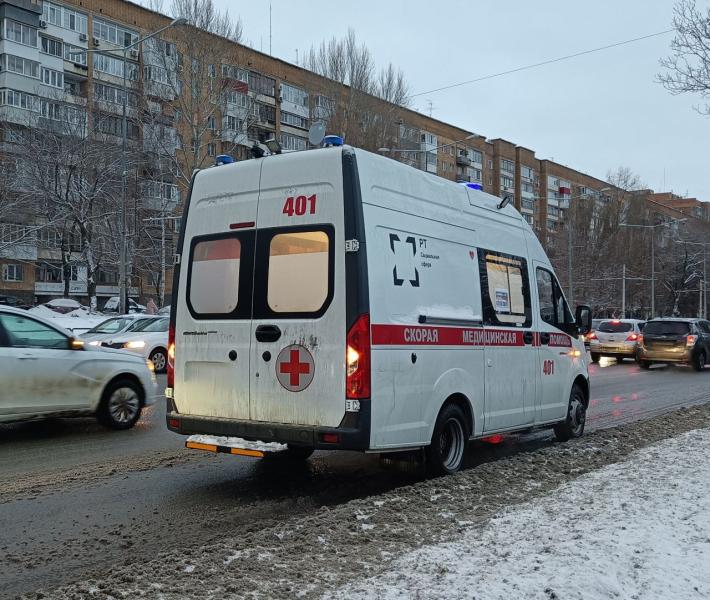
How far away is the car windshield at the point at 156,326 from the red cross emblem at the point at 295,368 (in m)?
12.8

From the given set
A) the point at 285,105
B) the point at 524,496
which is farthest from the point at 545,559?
the point at 285,105

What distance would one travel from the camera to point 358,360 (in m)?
5.69

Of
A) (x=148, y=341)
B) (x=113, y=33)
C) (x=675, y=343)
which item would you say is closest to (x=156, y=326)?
(x=148, y=341)

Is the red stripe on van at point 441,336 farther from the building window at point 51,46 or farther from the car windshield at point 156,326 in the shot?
the building window at point 51,46

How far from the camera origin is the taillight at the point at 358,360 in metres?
5.68

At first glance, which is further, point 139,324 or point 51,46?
point 51,46

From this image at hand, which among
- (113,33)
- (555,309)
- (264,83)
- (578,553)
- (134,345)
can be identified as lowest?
(578,553)

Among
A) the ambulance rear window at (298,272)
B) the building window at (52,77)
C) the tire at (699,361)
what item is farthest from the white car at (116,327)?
the building window at (52,77)

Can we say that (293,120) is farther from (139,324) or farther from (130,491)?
(130,491)

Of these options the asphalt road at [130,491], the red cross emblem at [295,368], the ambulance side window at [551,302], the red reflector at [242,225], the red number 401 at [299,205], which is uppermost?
the red number 401 at [299,205]

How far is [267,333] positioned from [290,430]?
0.82 metres

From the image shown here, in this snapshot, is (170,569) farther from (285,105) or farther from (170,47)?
(285,105)

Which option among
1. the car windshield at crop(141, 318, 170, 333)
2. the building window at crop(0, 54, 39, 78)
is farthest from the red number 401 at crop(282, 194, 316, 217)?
the building window at crop(0, 54, 39, 78)

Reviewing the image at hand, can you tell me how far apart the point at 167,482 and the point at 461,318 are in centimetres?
310
